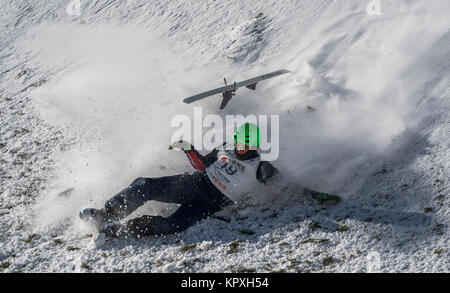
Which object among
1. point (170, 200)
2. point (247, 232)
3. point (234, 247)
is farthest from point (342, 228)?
point (170, 200)

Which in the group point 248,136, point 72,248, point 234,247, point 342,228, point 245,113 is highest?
point 248,136

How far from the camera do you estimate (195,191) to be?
6453mm

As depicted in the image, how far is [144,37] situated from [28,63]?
329 cm

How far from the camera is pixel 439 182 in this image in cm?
566

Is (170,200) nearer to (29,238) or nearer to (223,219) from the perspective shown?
(223,219)

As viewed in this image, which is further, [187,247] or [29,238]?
[29,238]

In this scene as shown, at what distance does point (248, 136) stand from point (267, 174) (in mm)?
662

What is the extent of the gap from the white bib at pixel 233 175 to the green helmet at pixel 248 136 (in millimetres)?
279

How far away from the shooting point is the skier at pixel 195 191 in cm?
586

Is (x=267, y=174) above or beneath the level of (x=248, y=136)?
beneath

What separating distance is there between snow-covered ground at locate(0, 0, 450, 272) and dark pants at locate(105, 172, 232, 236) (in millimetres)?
177

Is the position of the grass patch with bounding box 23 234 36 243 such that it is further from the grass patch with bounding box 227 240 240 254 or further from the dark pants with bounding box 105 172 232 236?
the grass patch with bounding box 227 240 240 254

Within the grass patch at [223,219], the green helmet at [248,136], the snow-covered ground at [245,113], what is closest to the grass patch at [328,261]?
the snow-covered ground at [245,113]
